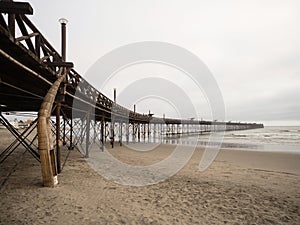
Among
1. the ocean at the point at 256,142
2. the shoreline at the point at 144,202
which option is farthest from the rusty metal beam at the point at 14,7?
the ocean at the point at 256,142

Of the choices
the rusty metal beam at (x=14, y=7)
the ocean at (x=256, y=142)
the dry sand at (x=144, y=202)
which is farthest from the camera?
the ocean at (x=256, y=142)

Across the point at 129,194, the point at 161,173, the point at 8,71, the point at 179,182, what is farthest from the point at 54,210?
the point at 161,173

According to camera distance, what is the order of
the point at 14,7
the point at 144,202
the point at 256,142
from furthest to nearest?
the point at 256,142, the point at 144,202, the point at 14,7

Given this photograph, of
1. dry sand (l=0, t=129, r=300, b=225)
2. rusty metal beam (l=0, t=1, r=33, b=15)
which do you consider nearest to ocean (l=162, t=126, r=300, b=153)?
dry sand (l=0, t=129, r=300, b=225)

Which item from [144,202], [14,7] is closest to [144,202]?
[144,202]

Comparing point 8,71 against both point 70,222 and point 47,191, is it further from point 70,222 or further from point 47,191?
point 70,222

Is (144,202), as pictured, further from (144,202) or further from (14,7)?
(14,7)

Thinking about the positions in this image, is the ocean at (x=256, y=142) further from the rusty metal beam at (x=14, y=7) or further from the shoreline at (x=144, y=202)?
the rusty metal beam at (x=14, y=7)

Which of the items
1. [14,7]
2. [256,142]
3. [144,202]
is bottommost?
[256,142]

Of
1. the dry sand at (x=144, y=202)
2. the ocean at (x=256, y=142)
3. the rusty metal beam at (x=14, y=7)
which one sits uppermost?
the rusty metal beam at (x=14, y=7)

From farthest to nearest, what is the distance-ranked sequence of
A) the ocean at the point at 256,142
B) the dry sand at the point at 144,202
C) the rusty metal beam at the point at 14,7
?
the ocean at the point at 256,142 → the dry sand at the point at 144,202 → the rusty metal beam at the point at 14,7

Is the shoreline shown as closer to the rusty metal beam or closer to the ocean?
the rusty metal beam

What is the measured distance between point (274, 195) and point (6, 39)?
757cm

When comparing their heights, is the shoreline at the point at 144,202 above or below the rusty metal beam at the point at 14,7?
below
